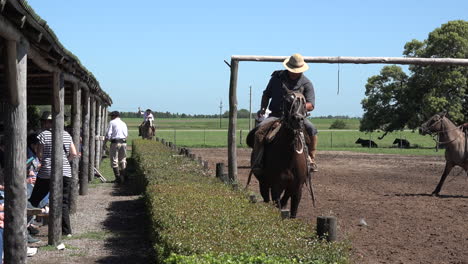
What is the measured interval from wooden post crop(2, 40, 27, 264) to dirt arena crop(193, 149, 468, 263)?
3.74 metres

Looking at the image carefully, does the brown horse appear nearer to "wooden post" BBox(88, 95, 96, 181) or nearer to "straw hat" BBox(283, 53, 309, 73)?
"straw hat" BBox(283, 53, 309, 73)

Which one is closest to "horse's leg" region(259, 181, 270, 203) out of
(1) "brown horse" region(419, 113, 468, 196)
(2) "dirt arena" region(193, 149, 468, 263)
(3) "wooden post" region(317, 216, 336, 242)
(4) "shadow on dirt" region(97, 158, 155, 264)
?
(2) "dirt arena" region(193, 149, 468, 263)

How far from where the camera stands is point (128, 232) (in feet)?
39.6

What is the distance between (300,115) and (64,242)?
Result: 3881 mm

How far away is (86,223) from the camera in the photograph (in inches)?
508

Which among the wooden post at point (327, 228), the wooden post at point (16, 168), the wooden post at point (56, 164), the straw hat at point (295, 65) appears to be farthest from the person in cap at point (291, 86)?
the wooden post at point (16, 168)

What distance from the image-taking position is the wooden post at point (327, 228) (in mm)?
7058

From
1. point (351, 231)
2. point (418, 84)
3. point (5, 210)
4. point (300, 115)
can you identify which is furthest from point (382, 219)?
point (418, 84)

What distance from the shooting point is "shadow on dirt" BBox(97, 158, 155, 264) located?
390 inches

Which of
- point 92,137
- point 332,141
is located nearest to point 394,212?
point 92,137

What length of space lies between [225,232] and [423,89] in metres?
44.1

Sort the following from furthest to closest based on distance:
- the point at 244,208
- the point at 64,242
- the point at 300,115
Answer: the point at 64,242
the point at 300,115
the point at 244,208

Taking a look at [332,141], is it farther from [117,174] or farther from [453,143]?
[453,143]

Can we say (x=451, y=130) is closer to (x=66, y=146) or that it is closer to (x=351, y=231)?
(x=351, y=231)
